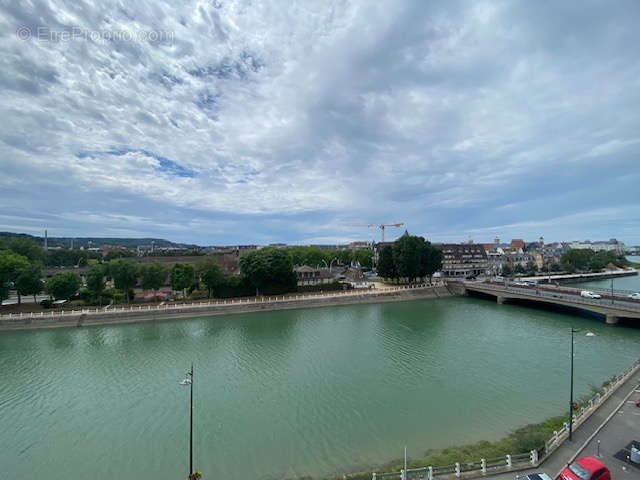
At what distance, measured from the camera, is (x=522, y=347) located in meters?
24.3

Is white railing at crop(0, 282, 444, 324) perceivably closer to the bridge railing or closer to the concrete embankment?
the concrete embankment

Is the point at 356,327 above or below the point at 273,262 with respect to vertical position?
below

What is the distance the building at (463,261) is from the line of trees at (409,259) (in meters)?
28.6

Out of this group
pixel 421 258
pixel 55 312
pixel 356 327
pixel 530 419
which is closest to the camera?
pixel 530 419

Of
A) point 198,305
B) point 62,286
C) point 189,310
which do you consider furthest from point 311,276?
point 62,286

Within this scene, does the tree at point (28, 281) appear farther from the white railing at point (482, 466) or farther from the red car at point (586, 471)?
the red car at point (586, 471)

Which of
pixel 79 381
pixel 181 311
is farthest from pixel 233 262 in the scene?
pixel 79 381

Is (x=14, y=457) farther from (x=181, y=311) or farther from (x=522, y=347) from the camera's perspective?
(x=522, y=347)

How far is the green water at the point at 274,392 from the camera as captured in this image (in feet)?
38.8

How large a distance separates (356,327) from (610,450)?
22.7m

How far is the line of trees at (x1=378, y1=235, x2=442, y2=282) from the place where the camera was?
5174 cm

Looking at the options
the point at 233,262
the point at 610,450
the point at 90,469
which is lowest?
the point at 90,469

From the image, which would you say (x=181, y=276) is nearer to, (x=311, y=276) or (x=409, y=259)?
(x=311, y=276)

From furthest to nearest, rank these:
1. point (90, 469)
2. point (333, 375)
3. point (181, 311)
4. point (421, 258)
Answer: point (421, 258), point (181, 311), point (333, 375), point (90, 469)
